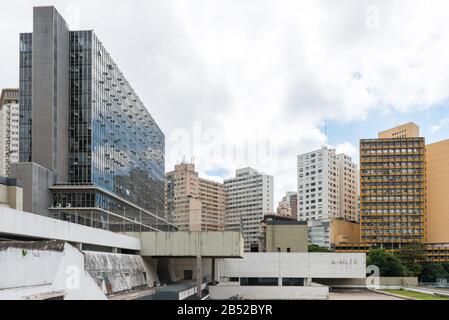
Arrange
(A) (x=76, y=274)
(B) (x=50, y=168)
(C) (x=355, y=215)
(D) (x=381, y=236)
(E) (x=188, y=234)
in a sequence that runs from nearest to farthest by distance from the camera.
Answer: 1. (A) (x=76, y=274)
2. (E) (x=188, y=234)
3. (B) (x=50, y=168)
4. (D) (x=381, y=236)
5. (C) (x=355, y=215)

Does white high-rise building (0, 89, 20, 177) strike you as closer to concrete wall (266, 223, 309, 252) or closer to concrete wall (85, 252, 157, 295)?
concrete wall (266, 223, 309, 252)

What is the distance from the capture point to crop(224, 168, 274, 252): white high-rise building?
124500 mm

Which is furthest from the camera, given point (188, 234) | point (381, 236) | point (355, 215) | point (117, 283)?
point (355, 215)

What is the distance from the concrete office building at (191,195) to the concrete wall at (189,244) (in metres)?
37.9

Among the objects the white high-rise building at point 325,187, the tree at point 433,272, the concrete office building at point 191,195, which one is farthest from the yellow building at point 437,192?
the concrete office building at point 191,195

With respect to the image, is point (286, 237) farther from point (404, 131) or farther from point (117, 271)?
point (404, 131)

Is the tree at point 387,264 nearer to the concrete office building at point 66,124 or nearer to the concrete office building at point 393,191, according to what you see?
the concrete office building at point 393,191

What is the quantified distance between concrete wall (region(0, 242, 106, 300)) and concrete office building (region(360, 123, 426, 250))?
82424 mm

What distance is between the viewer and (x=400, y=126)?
9856 cm

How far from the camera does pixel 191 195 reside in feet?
324

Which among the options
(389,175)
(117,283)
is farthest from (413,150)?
(117,283)

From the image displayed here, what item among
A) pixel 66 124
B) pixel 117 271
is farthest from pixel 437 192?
pixel 117 271
